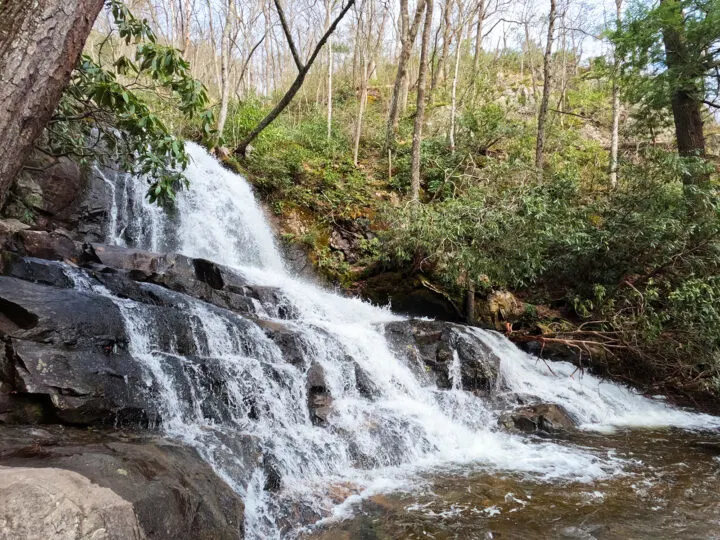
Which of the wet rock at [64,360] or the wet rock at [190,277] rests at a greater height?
the wet rock at [190,277]

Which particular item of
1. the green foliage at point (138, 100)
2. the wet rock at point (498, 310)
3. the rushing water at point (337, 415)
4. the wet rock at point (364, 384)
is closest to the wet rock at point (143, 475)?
the rushing water at point (337, 415)

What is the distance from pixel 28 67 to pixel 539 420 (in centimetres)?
784

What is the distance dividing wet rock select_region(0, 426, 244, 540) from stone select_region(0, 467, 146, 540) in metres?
0.02

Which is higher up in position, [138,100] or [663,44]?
[663,44]

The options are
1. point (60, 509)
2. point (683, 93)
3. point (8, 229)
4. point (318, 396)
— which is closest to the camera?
point (60, 509)

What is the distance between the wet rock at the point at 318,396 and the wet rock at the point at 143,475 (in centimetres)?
202

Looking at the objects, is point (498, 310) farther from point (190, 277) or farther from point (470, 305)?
point (190, 277)

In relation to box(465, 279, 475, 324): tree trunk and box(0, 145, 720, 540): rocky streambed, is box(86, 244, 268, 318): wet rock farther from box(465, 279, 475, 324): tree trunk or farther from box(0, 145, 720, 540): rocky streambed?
box(465, 279, 475, 324): tree trunk

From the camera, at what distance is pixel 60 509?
2.21 meters

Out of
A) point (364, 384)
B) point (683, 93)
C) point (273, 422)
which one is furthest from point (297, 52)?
point (683, 93)

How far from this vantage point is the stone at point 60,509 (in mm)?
2080

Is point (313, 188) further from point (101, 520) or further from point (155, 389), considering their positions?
point (101, 520)

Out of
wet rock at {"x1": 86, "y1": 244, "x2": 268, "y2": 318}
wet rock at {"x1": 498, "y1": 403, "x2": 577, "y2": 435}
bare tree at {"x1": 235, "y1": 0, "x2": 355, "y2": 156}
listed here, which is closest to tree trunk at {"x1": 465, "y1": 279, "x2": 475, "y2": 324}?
wet rock at {"x1": 498, "y1": 403, "x2": 577, "y2": 435}

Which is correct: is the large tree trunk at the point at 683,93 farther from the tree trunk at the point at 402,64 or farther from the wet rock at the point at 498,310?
the tree trunk at the point at 402,64
